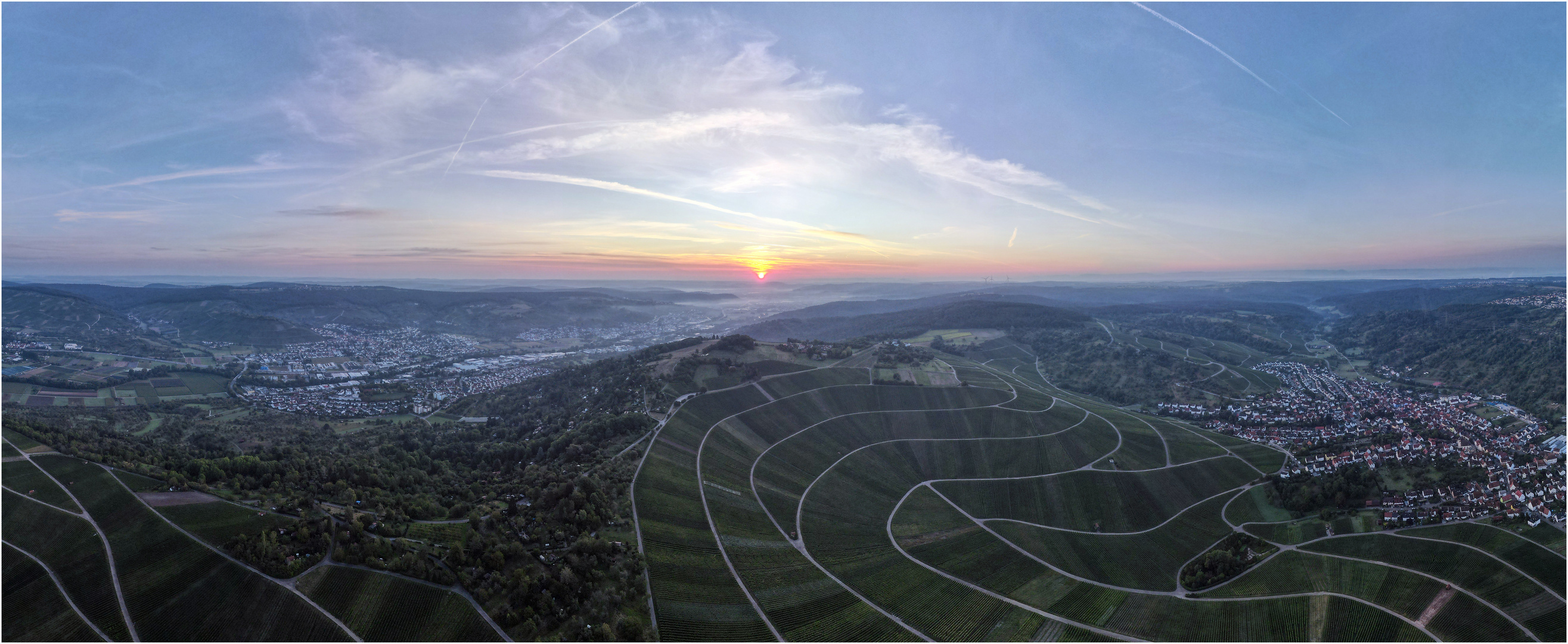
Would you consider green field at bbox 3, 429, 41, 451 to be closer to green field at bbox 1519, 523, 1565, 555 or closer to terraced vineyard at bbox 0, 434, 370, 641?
terraced vineyard at bbox 0, 434, 370, 641

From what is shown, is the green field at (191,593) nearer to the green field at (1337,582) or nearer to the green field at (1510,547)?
the green field at (1337,582)

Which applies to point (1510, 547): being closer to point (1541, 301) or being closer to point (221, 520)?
point (221, 520)

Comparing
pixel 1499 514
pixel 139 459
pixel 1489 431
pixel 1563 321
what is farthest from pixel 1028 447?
pixel 1563 321

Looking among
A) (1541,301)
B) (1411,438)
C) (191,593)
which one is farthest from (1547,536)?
(1541,301)

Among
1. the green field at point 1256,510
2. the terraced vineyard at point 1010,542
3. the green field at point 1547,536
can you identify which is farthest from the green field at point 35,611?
the green field at point 1547,536

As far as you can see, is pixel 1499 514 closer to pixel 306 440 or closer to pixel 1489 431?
pixel 1489 431
